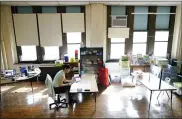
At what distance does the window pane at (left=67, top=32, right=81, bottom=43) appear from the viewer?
20.1 ft

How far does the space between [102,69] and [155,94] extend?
200 cm

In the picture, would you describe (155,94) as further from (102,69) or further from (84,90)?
(84,90)

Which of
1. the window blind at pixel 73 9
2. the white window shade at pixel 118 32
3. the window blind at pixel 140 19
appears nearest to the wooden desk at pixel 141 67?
the white window shade at pixel 118 32

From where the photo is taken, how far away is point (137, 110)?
384 cm

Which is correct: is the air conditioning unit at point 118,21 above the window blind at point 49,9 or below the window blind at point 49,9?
below

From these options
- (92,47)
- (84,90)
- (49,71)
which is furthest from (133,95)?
(49,71)

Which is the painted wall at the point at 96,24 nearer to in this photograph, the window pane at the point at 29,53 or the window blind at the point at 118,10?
the window blind at the point at 118,10

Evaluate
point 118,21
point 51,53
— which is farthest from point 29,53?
point 118,21

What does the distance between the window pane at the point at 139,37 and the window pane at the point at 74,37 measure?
93.4 inches

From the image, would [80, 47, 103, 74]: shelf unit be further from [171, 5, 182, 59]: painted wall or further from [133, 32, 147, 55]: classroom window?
[171, 5, 182, 59]: painted wall

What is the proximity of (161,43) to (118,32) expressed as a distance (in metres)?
2.00

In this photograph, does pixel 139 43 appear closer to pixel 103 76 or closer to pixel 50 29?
pixel 103 76

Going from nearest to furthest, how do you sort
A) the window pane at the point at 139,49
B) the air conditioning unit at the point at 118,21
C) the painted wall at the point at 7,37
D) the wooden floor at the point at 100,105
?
1. the wooden floor at the point at 100,105
2. the painted wall at the point at 7,37
3. the air conditioning unit at the point at 118,21
4. the window pane at the point at 139,49

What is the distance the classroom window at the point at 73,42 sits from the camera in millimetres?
6121
